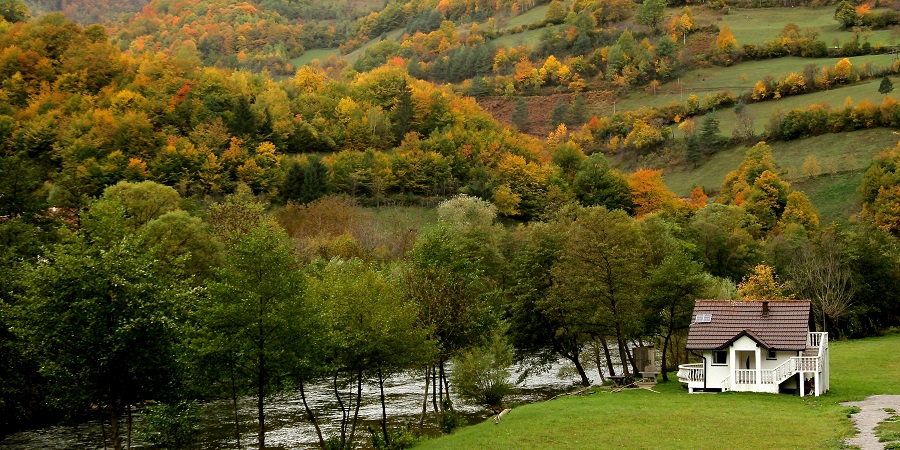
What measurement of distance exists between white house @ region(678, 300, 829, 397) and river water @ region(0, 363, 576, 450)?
475 inches

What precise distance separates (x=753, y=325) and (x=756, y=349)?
1.61 meters

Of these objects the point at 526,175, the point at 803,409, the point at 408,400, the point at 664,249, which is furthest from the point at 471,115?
the point at 803,409

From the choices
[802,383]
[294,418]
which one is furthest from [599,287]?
[294,418]

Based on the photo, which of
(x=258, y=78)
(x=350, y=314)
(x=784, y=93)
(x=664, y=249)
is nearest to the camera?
(x=350, y=314)

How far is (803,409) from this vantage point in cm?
4447

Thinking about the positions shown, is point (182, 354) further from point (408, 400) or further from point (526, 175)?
point (526, 175)

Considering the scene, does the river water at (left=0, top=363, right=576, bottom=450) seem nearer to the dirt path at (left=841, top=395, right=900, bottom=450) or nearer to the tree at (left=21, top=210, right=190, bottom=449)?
the tree at (left=21, top=210, right=190, bottom=449)

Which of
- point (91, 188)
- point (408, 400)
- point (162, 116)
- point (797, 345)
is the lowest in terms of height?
point (408, 400)

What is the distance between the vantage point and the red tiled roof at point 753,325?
167 feet

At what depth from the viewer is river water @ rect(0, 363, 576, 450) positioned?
48.5 meters

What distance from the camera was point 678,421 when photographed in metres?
41.8

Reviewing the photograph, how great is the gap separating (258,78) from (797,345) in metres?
130

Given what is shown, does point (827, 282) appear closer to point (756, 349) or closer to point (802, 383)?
point (756, 349)

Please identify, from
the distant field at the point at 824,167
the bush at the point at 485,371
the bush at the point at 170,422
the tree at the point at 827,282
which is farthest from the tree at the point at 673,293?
the distant field at the point at 824,167
